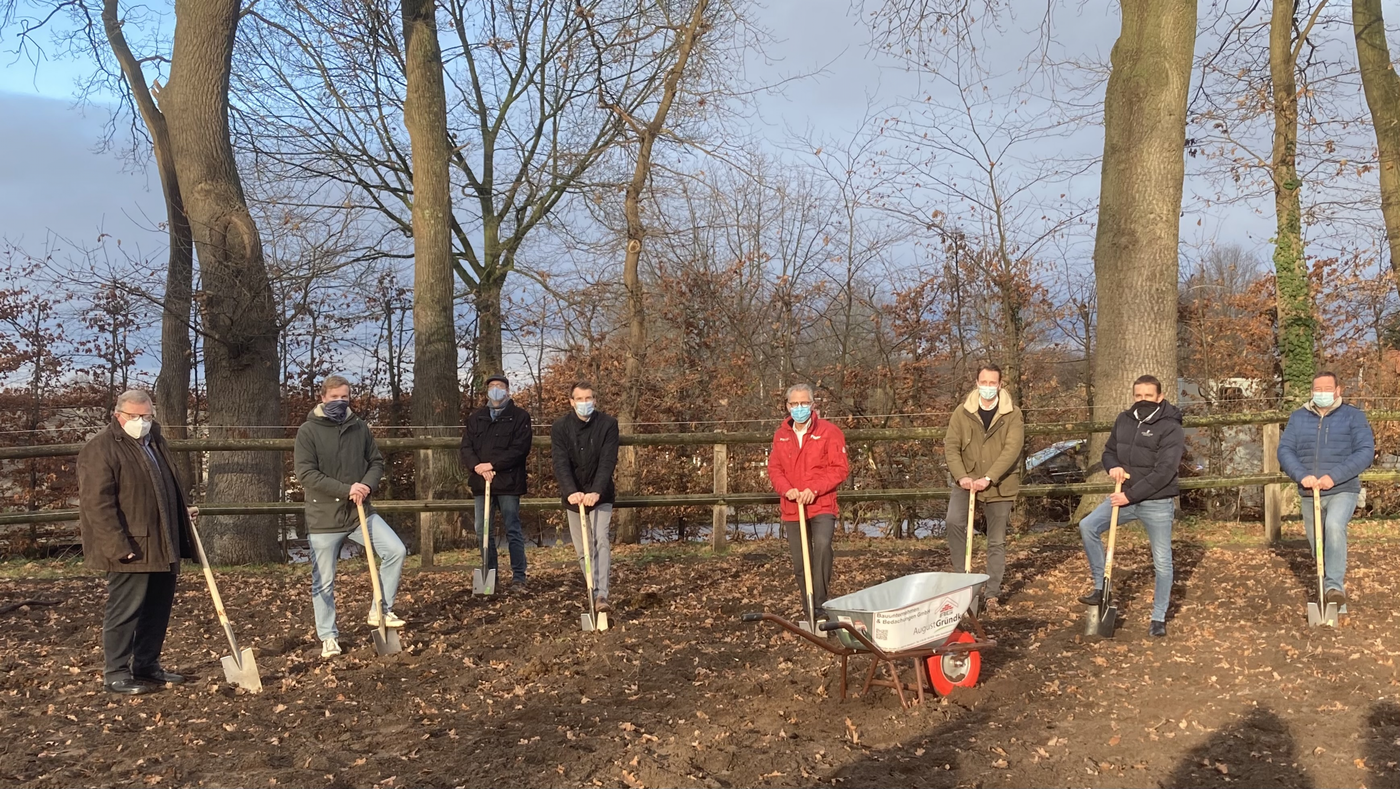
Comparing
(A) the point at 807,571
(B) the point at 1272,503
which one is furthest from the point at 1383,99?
(A) the point at 807,571

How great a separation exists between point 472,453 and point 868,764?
5.02 meters

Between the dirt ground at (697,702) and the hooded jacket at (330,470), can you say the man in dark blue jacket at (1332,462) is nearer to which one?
the dirt ground at (697,702)

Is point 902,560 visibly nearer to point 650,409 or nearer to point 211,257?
point 650,409

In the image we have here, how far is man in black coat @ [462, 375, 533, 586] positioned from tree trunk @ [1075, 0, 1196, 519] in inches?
229

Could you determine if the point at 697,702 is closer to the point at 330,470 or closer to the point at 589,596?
the point at 589,596

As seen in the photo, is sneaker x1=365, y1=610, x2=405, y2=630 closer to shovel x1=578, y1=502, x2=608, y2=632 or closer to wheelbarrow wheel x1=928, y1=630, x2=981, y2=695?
shovel x1=578, y1=502, x2=608, y2=632

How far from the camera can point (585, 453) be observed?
7.61 meters

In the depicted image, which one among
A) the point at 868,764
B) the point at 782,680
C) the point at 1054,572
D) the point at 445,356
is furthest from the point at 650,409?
the point at 868,764

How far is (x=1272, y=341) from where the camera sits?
1466 centimetres

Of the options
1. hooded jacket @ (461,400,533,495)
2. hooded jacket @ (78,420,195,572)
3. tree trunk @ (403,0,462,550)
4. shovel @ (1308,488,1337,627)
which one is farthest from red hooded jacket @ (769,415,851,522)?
tree trunk @ (403,0,462,550)

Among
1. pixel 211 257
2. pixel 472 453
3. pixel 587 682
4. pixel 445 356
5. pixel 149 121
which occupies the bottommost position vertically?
pixel 587 682

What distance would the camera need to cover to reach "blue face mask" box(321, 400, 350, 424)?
6637 millimetres

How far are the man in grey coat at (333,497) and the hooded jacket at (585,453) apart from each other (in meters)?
1.34

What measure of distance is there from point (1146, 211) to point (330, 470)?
842cm
